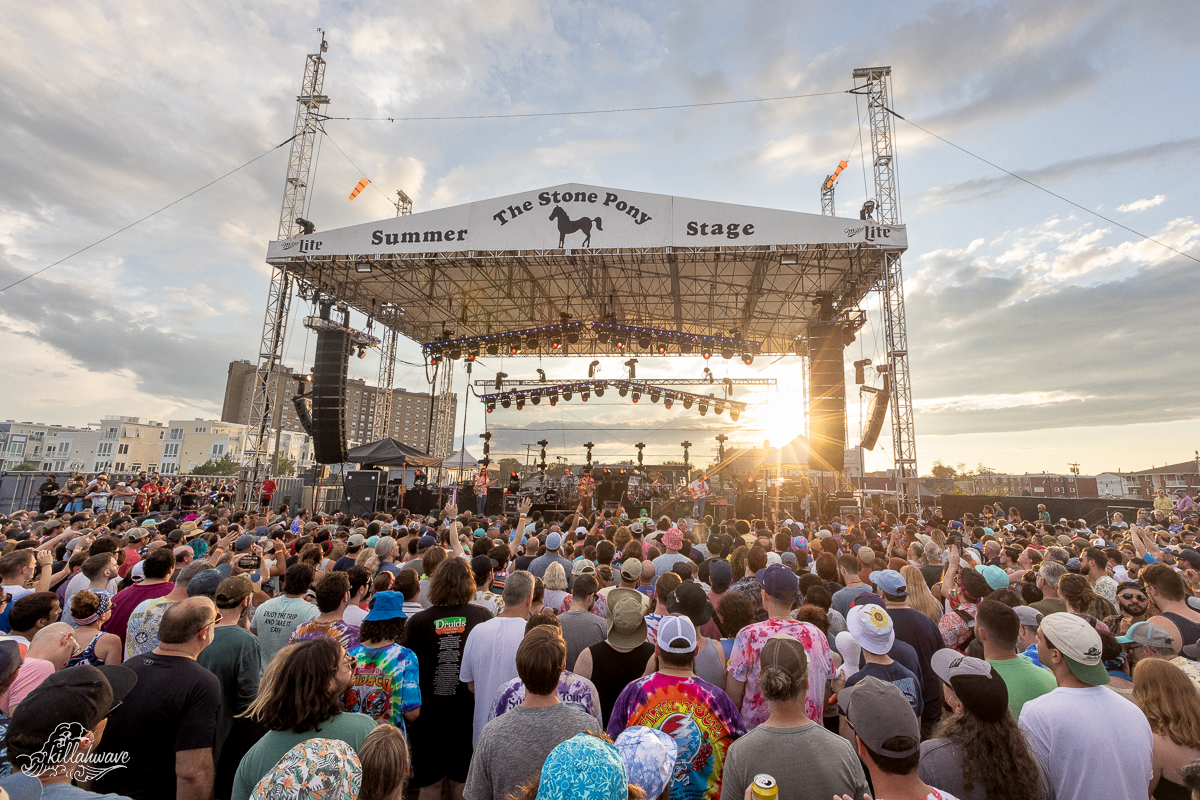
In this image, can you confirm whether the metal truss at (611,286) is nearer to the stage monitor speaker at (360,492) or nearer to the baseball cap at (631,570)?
the stage monitor speaker at (360,492)

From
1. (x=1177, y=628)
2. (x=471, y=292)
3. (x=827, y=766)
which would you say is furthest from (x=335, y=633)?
(x=471, y=292)

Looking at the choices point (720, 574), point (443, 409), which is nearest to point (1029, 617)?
point (720, 574)

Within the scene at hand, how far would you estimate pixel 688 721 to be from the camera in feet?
7.61

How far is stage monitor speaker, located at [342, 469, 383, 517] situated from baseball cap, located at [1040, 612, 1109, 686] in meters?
17.7

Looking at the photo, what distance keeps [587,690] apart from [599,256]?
535 inches

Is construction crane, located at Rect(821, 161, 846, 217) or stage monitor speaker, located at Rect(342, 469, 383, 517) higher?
construction crane, located at Rect(821, 161, 846, 217)

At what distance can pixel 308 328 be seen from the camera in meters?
16.0

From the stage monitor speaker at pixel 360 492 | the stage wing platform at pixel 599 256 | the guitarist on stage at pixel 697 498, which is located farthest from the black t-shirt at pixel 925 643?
the stage monitor speaker at pixel 360 492

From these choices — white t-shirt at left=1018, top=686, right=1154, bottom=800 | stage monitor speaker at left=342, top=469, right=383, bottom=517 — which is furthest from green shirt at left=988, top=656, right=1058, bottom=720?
stage monitor speaker at left=342, top=469, right=383, bottom=517

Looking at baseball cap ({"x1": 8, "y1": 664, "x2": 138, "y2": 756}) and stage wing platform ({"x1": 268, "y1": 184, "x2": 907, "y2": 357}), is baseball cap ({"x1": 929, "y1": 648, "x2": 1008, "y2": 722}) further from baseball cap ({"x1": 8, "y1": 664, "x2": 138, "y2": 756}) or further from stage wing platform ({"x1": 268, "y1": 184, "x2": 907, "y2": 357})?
stage wing platform ({"x1": 268, "y1": 184, "x2": 907, "y2": 357})

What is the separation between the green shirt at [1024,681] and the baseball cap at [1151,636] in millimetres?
911

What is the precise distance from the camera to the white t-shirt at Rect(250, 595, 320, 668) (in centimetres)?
347

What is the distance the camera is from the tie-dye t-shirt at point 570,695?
7.73 ft

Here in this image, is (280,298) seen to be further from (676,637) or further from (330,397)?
(676,637)
